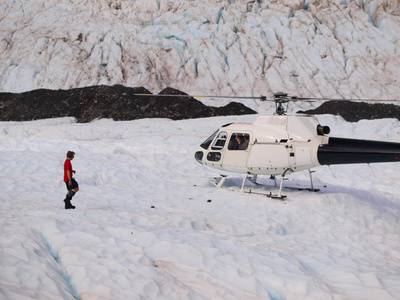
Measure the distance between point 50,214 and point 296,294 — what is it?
3.92 metres

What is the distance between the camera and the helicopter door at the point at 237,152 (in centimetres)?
879

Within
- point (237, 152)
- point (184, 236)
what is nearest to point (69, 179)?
point (184, 236)

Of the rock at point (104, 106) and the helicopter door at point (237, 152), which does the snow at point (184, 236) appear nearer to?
the helicopter door at point (237, 152)

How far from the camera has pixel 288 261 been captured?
501cm

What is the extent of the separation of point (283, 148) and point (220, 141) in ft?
5.19

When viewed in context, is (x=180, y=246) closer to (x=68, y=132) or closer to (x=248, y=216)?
(x=248, y=216)

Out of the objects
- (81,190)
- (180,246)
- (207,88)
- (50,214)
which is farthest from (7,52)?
(180,246)

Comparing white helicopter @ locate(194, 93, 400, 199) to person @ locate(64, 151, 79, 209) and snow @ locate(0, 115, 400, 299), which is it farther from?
person @ locate(64, 151, 79, 209)

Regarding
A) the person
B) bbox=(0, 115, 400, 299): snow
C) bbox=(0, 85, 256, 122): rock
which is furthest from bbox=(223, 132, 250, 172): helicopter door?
bbox=(0, 85, 256, 122): rock

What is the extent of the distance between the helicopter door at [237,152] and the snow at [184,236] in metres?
0.62

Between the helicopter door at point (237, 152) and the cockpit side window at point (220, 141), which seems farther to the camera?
the cockpit side window at point (220, 141)

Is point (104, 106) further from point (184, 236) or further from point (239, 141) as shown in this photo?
point (184, 236)

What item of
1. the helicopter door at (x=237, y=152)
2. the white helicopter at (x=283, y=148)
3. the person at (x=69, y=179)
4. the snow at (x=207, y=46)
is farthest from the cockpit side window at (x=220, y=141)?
the snow at (x=207, y=46)

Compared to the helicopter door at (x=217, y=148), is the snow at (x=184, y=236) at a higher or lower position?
lower
